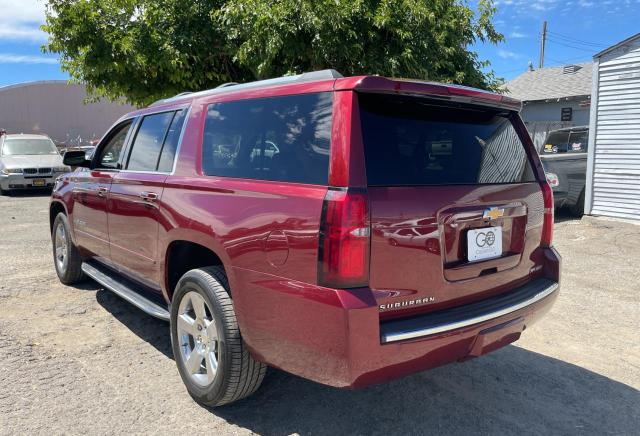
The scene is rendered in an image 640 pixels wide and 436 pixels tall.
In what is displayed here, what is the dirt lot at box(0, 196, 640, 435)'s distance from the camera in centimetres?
299

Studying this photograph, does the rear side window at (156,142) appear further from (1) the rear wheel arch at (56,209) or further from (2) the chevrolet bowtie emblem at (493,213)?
(2) the chevrolet bowtie emblem at (493,213)

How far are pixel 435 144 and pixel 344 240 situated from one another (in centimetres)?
89

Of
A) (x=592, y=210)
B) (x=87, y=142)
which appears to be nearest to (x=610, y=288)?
(x=592, y=210)

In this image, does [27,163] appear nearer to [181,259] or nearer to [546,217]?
[181,259]

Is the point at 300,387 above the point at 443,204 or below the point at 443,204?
below

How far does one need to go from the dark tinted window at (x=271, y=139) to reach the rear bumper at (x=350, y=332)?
0.57m

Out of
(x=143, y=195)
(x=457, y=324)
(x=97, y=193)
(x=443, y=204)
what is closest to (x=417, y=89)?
(x=443, y=204)

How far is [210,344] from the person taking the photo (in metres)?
3.06

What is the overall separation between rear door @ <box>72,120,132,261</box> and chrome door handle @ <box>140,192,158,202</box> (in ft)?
2.44

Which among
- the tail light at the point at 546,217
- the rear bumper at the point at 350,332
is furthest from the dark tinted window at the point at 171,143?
the tail light at the point at 546,217

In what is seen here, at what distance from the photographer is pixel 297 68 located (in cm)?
918

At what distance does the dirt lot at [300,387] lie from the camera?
2992mm

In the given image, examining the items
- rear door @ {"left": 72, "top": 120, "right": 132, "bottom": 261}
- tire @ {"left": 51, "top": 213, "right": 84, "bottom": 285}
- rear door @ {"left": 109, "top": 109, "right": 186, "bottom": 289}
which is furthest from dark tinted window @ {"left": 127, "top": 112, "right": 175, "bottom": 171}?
tire @ {"left": 51, "top": 213, "right": 84, "bottom": 285}

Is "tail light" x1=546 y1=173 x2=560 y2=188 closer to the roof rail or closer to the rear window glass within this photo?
the rear window glass
